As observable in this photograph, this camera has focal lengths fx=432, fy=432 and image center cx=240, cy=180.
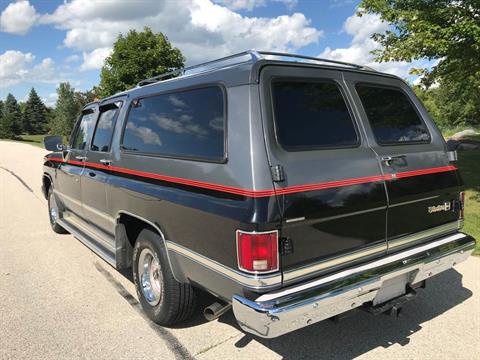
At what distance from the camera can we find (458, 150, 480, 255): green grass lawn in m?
6.22

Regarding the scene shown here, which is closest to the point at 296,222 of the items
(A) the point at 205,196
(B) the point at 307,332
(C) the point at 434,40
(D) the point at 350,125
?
(A) the point at 205,196

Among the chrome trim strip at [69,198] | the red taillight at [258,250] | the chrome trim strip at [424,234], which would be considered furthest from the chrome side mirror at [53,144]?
the chrome trim strip at [424,234]

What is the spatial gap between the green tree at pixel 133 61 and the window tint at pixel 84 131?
53.3ft

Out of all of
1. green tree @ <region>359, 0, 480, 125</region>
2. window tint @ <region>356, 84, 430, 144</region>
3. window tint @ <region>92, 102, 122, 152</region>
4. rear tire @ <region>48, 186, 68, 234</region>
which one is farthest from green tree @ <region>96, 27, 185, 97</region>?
window tint @ <region>356, 84, 430, 144</region>

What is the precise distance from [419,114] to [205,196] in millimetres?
2217

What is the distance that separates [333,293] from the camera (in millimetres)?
2750

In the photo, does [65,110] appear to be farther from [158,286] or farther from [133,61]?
[158,286]

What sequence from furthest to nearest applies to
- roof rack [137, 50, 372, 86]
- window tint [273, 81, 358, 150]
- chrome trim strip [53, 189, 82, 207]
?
chrome trim strip [53, 189, 82, 207]
roof rack [137, 50, 372, 86]
window tint [273, 81, 358, 150]

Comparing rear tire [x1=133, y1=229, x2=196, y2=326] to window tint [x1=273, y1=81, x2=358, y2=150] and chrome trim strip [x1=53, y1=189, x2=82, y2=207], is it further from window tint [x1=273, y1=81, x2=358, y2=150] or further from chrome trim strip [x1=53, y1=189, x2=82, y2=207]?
chrome trim strip [x1=53, y1=189, x2=82, y2=207]

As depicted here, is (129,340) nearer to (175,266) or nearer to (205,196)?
(175,266)

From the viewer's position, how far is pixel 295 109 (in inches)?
117

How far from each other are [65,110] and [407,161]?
187ft

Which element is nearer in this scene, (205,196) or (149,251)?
(205,196)

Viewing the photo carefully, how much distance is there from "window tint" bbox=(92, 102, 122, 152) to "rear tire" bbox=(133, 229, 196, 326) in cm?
127
